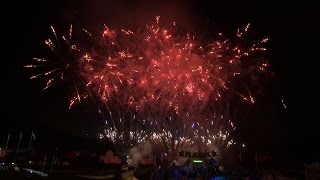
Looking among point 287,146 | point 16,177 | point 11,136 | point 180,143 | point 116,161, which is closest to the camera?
point 16,177

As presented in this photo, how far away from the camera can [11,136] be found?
45.2 meters

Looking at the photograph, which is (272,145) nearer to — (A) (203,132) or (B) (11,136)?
(A) (203,132)

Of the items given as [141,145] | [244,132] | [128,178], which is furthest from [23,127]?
[128,178]

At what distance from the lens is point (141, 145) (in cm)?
3956

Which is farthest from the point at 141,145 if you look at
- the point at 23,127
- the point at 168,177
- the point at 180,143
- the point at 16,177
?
the point at 16,177

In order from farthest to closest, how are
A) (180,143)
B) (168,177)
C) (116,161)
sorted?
(180,143), (116,161), (168,177)

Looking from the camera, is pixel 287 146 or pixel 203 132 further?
pixel 287 146

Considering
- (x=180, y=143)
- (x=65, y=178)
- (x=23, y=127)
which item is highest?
(x=23, y=127)

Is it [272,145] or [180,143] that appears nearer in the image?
[180,143]

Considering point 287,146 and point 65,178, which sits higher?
point 287,146

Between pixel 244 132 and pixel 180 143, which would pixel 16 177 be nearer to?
pixel 180 143

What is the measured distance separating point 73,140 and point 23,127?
21.0 ft

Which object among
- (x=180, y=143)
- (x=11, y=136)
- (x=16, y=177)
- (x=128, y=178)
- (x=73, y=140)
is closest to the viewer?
(x=128, y=178)

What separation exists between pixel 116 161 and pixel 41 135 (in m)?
24.7
